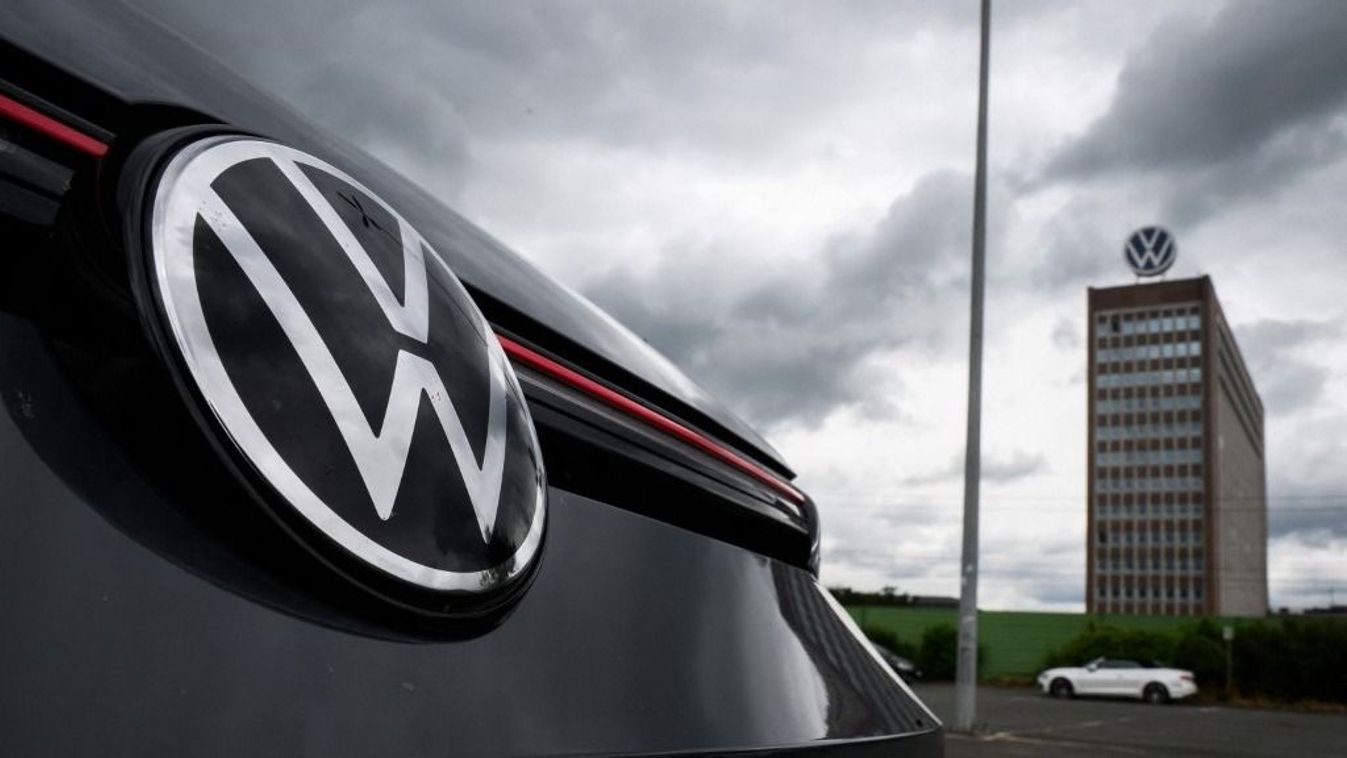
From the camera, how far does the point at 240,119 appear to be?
27.0 inches

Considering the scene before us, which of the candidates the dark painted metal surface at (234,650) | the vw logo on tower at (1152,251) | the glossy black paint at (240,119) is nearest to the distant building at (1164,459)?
the vw logo on tower at (1152,251)

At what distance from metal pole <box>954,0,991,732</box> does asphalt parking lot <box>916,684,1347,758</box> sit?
0.54 meters

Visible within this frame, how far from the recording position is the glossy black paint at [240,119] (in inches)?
22.4

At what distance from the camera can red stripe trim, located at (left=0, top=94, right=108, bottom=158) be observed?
0.53 m

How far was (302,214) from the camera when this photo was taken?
0.63 metres

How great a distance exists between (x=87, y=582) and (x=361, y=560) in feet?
0.41

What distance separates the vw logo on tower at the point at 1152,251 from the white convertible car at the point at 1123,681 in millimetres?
48835

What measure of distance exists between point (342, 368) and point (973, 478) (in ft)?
39.3

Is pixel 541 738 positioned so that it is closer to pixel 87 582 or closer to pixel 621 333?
pixel 87 582

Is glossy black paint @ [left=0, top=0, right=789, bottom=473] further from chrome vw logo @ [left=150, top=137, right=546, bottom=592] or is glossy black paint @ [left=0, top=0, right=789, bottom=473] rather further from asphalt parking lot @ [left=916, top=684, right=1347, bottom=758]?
asphalt parking lot @ [left=916, top=684, right=1347, bottom=758]

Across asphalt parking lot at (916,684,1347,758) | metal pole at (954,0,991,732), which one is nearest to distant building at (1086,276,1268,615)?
asphalt parking lot at (916,684,1347,758)

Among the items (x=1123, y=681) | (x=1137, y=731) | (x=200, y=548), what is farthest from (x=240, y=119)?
(x=1123, y=681)

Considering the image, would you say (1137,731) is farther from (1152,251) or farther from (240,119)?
(1152,251)

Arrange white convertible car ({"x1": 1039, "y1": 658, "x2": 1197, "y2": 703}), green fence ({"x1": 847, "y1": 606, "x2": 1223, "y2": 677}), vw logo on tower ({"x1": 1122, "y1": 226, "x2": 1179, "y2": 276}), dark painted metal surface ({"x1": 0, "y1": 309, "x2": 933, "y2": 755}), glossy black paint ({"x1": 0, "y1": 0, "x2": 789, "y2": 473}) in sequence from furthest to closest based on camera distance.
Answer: vw logo on tower ({"x1": 1122, "y1": 226, "x2": 1179, "y2": 276})
green fence ({"x1": 847, "y1": 606, "x2": 1223, "y2": 677})
white convertible car ({"x1": 1039, "y1": 658, "x2": 1197, "y2": 703})
glossy black paint ({"x1": 0, "y1": 0, "x2": 789, "y2": 473})
dark painted metal surface ({"x1": 0, "y1": 309, "x2": 933, "y2": 755})
